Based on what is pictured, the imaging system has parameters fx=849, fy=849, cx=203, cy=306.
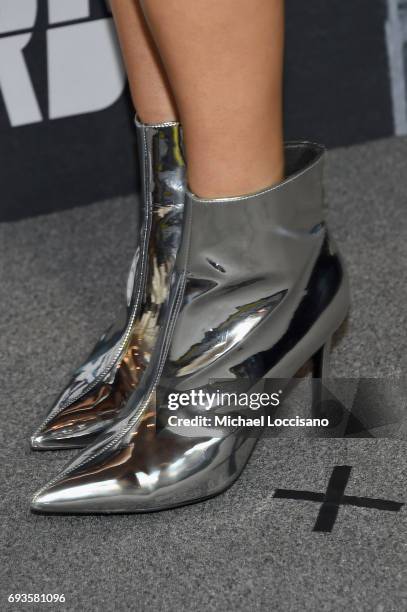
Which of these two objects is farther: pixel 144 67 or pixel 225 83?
pixel 144 67

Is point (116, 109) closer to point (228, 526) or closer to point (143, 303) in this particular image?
point (143, 303)

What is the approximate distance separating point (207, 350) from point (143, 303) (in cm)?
14

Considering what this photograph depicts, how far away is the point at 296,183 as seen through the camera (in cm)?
72

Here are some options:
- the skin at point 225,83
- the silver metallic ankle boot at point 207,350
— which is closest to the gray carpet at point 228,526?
the silver metallic ankle boot at point 207,350

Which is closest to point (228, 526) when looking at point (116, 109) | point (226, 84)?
point (226, 84)

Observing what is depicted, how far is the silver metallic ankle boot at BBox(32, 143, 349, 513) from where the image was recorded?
2.38ft

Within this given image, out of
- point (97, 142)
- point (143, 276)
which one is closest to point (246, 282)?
point (143, 276)

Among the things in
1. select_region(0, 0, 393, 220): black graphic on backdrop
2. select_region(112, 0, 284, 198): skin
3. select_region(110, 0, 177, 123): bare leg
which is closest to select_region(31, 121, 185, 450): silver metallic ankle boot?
select_region(110, 0, 177, 123): bare leg

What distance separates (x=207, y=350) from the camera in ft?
2.44

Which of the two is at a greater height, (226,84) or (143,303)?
(226,84)

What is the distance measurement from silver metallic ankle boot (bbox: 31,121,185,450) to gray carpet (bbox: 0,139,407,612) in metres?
0.04

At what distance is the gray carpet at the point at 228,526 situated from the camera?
0.67 meters

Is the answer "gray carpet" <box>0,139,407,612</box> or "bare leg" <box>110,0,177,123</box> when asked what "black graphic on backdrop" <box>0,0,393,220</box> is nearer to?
"gray carpet" <box>0,139,407,612</box>

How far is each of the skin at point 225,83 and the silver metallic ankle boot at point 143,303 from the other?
124 mm
